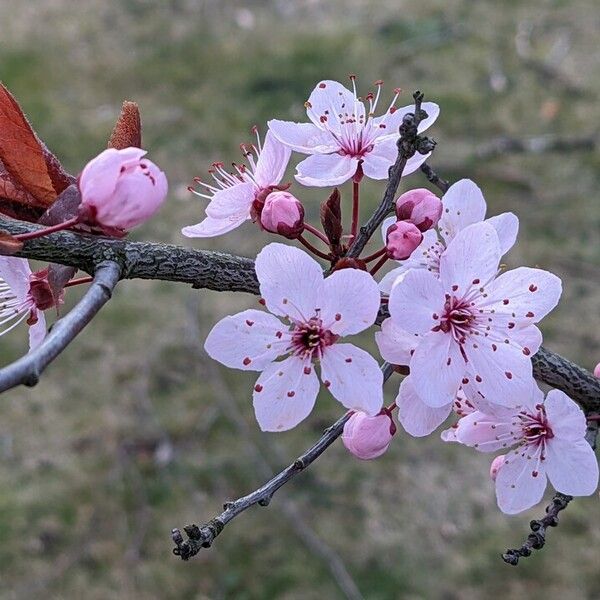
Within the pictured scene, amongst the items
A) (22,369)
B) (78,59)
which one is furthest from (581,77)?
(22,369)

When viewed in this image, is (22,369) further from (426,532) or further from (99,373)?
(99,373)

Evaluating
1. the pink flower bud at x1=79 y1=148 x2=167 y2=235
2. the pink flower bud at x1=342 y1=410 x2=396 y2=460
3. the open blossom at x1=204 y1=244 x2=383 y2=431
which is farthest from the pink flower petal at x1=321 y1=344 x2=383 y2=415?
the pink flower bud at x1=79 y1=148 x2=167 y2=235

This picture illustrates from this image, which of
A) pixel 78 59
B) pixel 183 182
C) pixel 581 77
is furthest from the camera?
pixel 78 59

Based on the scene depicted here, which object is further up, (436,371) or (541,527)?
(436,371)

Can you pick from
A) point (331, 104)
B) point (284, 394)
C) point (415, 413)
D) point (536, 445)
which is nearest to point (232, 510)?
point (284, 394)

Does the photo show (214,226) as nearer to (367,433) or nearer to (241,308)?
(367,433)

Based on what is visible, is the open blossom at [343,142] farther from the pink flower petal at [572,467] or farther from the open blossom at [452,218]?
the pink flower petal at [572,467]
